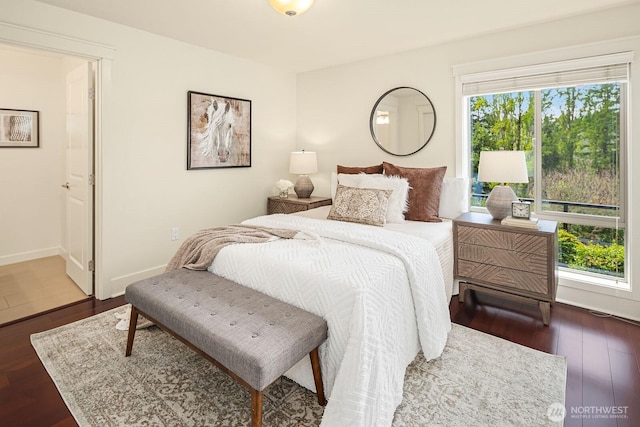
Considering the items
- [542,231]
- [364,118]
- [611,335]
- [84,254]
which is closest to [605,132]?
[542,231]

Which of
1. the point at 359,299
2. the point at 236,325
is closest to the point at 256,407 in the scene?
the point at 236,325

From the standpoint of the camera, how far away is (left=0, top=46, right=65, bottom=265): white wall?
3906 millimetres

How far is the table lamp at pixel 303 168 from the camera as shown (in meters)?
4.21

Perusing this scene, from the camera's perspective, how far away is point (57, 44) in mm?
2631

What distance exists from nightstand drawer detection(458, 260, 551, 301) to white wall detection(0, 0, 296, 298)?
8.45 feet

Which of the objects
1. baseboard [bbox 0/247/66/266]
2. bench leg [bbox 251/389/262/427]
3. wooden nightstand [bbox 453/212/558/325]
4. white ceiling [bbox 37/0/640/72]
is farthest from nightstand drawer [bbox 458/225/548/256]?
baseboard [bbox 0/247/66/266]

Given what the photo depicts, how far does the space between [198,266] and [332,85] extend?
9.63 ft

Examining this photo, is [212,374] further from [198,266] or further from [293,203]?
[293,203]

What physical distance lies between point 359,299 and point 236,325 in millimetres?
570

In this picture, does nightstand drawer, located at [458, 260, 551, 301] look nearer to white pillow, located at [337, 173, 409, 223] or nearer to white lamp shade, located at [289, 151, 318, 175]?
white pillow, located at [337, 173, 409, 223]

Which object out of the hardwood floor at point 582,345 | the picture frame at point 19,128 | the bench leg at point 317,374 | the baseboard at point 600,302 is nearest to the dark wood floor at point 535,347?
the hardwood floor at point 582,345

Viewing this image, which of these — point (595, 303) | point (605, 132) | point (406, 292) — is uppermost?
point (605, 132)

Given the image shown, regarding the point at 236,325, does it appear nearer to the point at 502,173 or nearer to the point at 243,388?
the point at 243,388

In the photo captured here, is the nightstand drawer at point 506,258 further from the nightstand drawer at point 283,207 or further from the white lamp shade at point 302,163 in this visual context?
the white lamp shade at point 302,163
